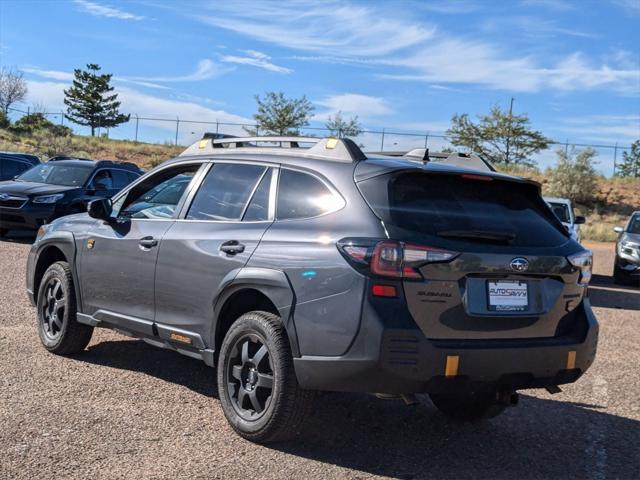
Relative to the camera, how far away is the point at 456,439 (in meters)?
5.14

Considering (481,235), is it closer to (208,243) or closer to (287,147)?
(287,147)

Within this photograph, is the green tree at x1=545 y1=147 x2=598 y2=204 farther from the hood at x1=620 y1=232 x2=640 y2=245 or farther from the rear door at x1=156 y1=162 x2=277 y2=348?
the rear door at x1=156 y1=162 x2=277 y2=348

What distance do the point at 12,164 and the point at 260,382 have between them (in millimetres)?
16389

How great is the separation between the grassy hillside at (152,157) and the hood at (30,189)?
953 inches

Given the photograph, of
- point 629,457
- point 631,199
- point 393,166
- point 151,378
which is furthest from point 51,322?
point 631,199

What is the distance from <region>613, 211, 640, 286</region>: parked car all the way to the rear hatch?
473 inches

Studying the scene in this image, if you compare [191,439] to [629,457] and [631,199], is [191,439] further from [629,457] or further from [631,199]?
[631,199]

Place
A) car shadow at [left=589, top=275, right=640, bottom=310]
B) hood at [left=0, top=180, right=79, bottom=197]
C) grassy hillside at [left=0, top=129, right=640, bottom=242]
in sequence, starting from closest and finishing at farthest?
1. car shadow at [left=589, top=275, right=640, bottom=310]
2. hood at [left=0, top=180, right=79, bottom=197]
3. grassy hillside at [left=0, top=129, right=640, bottom=242]

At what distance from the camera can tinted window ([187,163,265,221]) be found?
5.21 metres

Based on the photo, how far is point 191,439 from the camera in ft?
15.6

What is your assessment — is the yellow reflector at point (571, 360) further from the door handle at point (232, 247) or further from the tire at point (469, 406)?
the door handle at point (232, 247)

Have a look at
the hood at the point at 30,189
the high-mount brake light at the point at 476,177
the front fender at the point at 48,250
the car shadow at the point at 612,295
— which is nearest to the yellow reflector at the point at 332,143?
the high-mount brake light at the point at 476,177

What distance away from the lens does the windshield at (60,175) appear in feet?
52.5

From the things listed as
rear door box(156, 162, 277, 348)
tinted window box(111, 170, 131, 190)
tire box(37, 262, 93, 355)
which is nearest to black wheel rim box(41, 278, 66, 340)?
tire box(37, 262, 93, 355)
